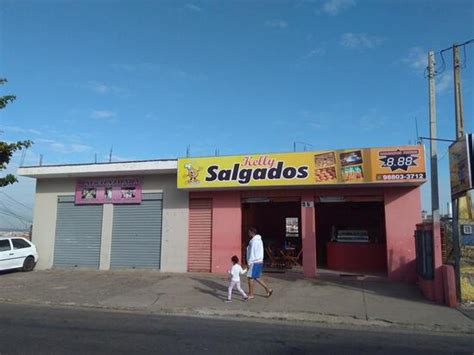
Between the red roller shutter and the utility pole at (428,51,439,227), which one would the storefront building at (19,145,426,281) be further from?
the utility pole at (428,51,439,227)

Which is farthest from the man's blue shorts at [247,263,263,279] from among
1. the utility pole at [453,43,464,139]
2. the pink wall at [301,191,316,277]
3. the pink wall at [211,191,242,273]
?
the utility pole at [453,43,464,139]

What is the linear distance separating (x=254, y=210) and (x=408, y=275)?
8.98 m

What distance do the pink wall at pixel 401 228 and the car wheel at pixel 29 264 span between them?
13.8 meters

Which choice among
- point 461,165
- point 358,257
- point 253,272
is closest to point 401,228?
point 358,257

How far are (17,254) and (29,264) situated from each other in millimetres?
783

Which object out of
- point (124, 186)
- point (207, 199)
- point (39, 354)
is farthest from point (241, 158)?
point (39, 354)

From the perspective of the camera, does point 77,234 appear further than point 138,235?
Yes

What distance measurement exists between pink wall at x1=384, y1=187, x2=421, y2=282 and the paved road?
614 centimetres

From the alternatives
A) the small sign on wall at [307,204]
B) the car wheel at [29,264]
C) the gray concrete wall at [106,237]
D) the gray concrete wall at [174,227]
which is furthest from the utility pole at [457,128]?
the car wheel at [29,264]

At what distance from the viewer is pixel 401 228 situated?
49.5 ft

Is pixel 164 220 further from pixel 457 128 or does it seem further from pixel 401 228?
pixel 457 128

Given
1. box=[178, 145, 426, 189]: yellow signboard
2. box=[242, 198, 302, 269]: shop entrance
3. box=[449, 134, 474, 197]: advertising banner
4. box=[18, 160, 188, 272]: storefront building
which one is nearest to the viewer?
box=[449, 134, 474, 197]: advertising banner

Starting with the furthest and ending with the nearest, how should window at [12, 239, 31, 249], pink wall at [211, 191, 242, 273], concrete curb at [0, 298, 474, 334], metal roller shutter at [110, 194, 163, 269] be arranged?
window at [12, 239, 31, 249]
metal roller shutter at [110, 194, 163, 269]
pink wall at [211, 191, 242, 273]
concrete curb at [0, 298, 474, 334]

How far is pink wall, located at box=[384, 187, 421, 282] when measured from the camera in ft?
48.7
